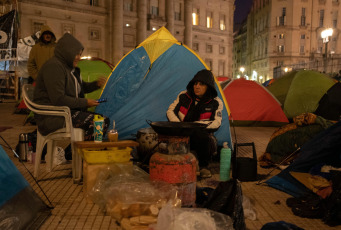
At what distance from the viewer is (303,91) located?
31.9 feet

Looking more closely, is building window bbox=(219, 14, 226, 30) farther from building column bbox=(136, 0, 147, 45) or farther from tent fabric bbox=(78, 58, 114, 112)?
tent fabric bbox=(78, 58, 114, 112)

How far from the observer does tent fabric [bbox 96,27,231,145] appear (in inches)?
237

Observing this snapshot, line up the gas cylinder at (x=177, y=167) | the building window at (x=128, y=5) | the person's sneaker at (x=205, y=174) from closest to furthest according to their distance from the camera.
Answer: the gas cylinder at (x=177, y=167), the person's sneaker at (x=205, y=174), the building window at (x=128, y=5)

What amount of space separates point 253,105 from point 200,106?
5749 mm

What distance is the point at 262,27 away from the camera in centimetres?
5850

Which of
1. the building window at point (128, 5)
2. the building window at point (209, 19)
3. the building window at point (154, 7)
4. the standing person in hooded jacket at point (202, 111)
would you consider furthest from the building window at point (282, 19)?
the standing person in hooded jacket at point (202, 111)

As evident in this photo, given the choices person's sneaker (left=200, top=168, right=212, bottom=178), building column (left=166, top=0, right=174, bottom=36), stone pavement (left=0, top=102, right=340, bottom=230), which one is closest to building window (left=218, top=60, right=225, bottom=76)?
building column (left=166, top=0, right=174, bottom=36)

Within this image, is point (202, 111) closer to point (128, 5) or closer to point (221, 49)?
point (128, 5)

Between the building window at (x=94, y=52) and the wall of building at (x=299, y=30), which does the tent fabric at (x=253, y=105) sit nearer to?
the building window at (x=94, y=52)

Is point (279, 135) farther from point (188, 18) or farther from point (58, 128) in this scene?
point (188, 18)

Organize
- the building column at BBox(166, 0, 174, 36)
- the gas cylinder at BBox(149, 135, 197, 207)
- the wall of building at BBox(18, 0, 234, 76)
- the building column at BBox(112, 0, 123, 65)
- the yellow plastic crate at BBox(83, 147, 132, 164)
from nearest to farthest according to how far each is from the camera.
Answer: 1. the gas cylinder at BBox(149, 135, 197, 207)
2. the yellow plastic crate at BBox(83, 147, 132, 164)
3. the wall of building at BBox(18, 0, 234, 76)
4. the building column at BBox(112, 0, 123, 65)
5. the building column at BBox(166, 0, 174, 36)

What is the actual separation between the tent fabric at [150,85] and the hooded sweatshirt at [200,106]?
4.02ft

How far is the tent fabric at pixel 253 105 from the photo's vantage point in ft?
32.2

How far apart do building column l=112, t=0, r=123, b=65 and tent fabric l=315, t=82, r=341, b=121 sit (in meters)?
25.3
